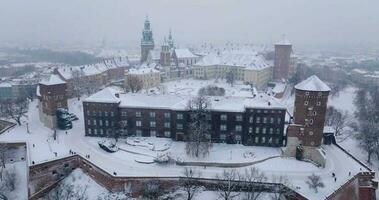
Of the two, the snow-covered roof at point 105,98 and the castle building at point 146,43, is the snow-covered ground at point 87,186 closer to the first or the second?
the snow-covered roof at point 105,98

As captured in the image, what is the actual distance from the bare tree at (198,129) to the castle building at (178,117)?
965 millimetres

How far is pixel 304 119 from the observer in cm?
5303

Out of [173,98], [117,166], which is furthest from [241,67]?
[117,166]

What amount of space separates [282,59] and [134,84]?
55.9 metres

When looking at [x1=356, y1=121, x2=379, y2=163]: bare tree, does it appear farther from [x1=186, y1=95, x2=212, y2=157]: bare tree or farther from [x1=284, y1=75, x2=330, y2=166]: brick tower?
[x1=186, y1=95, x2=212, y2=157]: bare tree

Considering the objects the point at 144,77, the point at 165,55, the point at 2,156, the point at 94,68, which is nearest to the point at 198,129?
the point at 2,156

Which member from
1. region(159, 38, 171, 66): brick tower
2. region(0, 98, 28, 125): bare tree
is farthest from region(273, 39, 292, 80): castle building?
region(0, 98, 28, 125): bare tree

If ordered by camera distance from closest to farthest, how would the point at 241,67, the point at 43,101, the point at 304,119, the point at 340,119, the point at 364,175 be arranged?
the point at 364,175 < the point at 304,119 < the point at 43,101 < the point at 340,119 < the point at 241,67

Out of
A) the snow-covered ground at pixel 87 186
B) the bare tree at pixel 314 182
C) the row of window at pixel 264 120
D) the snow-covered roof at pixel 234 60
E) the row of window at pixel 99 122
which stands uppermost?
the snow-covered roof at pixel 234 60

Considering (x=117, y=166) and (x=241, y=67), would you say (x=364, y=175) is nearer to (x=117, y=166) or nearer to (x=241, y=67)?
(x=117, y=166)

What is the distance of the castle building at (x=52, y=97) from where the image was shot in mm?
65188

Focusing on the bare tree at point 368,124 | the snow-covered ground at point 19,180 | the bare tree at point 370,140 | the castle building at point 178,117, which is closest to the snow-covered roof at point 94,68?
the castle building at point 178,117

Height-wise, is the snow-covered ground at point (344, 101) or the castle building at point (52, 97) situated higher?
the castle building at point (52, 97)

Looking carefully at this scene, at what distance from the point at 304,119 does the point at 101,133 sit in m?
36.0
